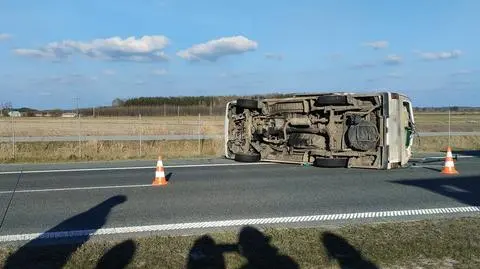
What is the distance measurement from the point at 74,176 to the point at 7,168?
11.1 feet

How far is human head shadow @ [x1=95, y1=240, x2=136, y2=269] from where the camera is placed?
202 inches

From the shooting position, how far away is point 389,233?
633 centimetres

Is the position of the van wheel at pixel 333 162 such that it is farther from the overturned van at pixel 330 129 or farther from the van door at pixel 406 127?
the van door at pixel 406 127

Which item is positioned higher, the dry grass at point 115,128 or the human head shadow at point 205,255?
the human head shadow at point 205,255

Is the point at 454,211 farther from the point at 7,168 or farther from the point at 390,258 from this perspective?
the point at 7,168

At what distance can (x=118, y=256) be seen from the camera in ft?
17.9

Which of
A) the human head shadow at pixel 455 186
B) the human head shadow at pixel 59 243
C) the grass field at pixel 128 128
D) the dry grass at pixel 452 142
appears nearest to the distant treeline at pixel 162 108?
the grass field at pixel 128 128

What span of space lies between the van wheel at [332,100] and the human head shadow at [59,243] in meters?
6.58

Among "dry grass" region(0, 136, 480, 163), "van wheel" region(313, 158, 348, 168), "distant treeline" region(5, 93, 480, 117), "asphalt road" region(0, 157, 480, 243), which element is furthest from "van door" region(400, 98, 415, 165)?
"distant treeline" region(5, 93, 480, 117)

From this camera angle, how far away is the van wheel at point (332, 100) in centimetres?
1324

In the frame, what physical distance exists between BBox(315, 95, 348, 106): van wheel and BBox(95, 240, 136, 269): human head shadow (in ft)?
27.5

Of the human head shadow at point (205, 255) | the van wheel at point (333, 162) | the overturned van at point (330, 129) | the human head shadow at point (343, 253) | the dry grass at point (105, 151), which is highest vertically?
the overturned van at point (330, 129)

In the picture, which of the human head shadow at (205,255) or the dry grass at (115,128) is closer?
the human head shadow at (205,255)

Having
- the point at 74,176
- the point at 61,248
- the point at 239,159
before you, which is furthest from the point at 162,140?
the point at 61,248
